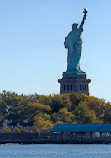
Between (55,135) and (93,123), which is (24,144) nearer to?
(55,135)

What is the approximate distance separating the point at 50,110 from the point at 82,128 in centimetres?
2061

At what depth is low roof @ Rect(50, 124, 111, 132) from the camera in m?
168

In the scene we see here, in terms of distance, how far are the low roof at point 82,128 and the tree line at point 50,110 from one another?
7.04 metres

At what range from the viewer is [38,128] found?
18000cm

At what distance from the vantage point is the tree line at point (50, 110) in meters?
183

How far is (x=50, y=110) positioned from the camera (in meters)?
189

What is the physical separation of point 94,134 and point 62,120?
1501 centimetres

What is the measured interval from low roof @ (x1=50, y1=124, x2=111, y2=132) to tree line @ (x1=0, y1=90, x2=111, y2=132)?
23.1 feet
